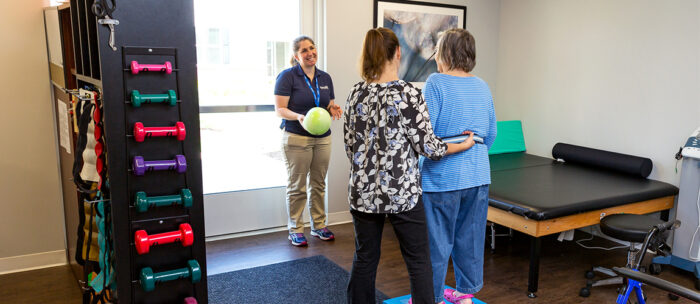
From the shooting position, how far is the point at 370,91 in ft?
6.78

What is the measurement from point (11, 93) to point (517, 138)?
12.1 feet

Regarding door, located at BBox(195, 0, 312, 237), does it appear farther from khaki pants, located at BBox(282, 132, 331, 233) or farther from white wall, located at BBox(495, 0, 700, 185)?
white wall, located at BBox(495, 0, 700, 185)

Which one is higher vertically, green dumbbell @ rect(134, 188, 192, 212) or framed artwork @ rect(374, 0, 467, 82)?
framed artwork @ rect(374, 0, 467, 82)

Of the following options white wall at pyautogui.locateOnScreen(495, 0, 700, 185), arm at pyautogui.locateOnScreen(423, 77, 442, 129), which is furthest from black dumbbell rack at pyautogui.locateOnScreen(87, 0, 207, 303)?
white wall at pyautogui.locateOnScreen(495, 0, 700, 185)

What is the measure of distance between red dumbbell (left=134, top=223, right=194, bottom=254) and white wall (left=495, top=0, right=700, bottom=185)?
10.6 feet

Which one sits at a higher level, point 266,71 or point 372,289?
point 266,71

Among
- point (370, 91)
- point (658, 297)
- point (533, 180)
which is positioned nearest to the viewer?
point (370, 91)

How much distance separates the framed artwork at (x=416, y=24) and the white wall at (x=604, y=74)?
64 cm

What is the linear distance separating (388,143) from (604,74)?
104 inches

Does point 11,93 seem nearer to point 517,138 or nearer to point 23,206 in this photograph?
point 23,206

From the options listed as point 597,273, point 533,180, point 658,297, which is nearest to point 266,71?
point 533,180

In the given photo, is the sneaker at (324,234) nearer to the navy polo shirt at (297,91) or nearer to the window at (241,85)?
the window at (241,85)

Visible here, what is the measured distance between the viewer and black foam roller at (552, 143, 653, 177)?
3.65m

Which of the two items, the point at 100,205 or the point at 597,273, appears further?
the point at 597,273
